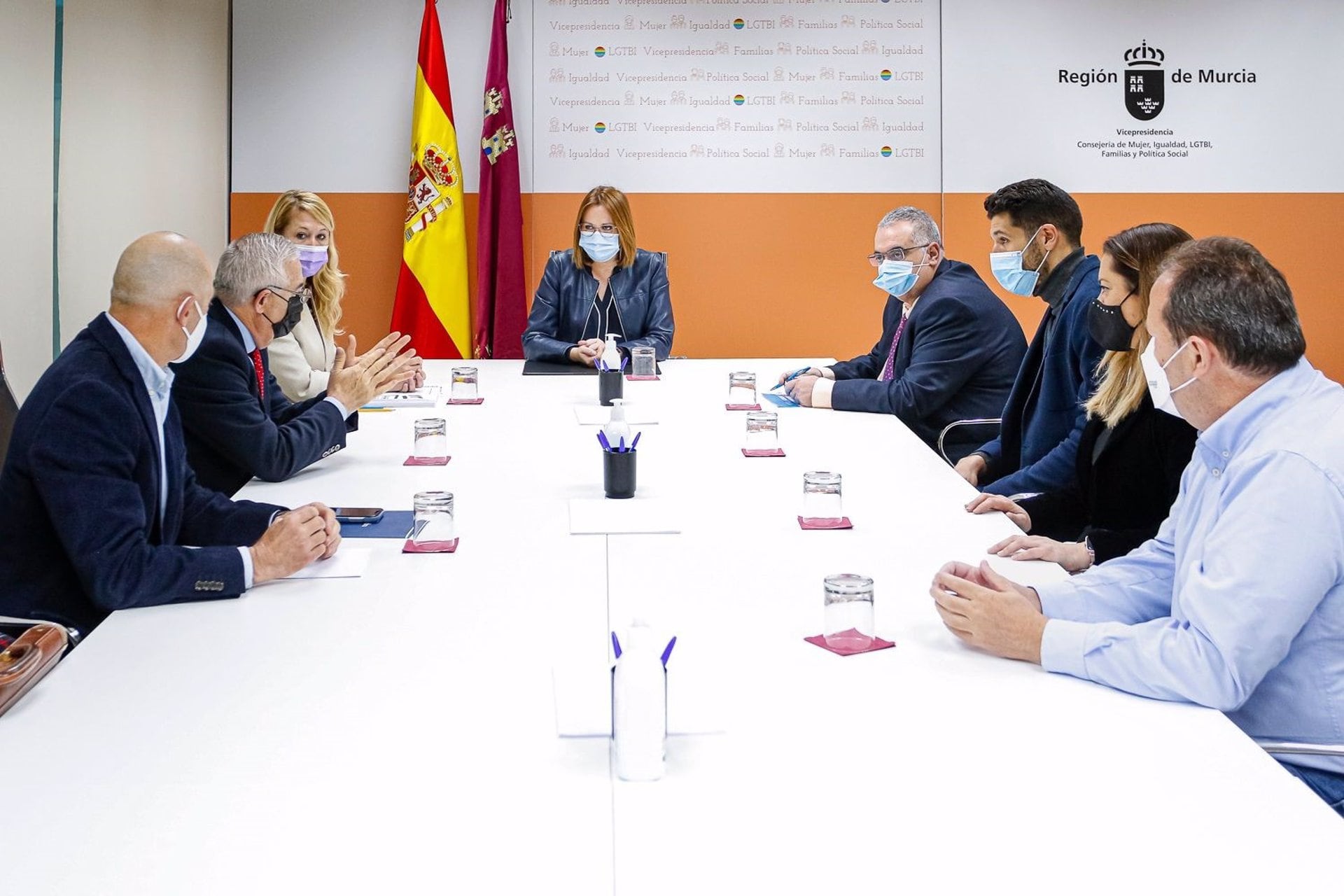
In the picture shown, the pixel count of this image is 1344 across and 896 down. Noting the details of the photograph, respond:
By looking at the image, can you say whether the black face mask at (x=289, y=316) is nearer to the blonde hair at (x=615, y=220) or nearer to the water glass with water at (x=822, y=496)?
the water glass with water at (x=822, y=496)

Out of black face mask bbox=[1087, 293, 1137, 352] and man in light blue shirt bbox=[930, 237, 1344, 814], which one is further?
black face mask bbox=[1087, 293, 1137, 352]

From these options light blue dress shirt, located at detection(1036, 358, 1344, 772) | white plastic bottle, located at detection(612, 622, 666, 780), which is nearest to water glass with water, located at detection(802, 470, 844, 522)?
light blue dress shirt, located at detection(1036, 358, 1344, 772)

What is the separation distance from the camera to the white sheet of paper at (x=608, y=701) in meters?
1.53

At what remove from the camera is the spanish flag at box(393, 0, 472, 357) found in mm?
6508

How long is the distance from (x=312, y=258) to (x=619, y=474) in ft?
6.90

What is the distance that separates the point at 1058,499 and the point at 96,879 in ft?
7.78

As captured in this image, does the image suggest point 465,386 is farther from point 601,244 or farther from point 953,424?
point 953,424

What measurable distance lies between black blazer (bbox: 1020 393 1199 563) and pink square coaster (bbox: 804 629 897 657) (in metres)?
0.97

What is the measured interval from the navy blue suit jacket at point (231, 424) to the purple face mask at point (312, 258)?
4.52ft

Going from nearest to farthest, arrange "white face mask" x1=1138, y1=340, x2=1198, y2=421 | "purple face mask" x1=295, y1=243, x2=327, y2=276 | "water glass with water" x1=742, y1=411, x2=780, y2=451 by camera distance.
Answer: "white face mask" x1=1138, y1=340, x2=1198, y2=421, "water glass with water" x1=742, y1=411, x2=780, y2=451, "purple face mask" x1=295, y1=243, x2=327, y2=276

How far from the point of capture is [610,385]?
13.3ft

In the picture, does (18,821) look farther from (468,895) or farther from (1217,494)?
(1217,494)

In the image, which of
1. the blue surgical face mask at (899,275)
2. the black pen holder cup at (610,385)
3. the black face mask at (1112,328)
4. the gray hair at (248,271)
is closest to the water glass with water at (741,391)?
the black pen holder cup at (610,385)

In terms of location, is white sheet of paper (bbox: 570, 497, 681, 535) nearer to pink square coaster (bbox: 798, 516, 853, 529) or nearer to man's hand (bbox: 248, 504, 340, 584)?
pink square coaster (bbox: 798, 516, 853, 529)
